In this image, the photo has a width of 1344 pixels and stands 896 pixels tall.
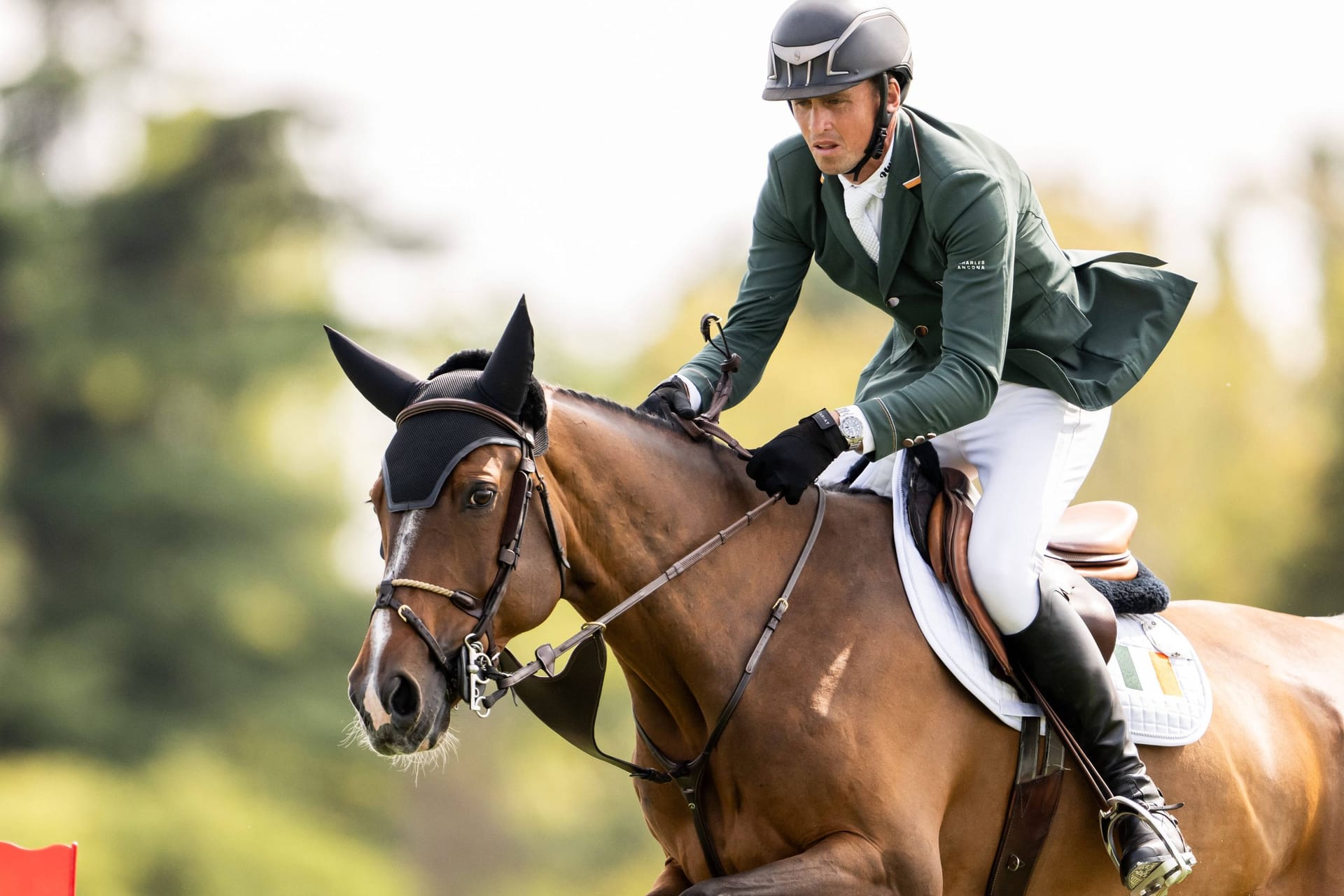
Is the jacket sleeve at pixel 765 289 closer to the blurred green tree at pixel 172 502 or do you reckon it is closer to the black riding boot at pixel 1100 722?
the black riding boot at pixel 1100 722

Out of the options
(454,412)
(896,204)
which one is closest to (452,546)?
(454,412)

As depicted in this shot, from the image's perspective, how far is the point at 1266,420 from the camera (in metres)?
28.2

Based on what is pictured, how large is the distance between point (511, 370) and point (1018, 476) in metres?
1.94

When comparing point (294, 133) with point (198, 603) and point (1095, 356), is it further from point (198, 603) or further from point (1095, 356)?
point (1095, 356)

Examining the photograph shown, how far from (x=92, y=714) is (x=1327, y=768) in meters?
21.0

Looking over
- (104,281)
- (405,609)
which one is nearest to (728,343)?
(405,609)

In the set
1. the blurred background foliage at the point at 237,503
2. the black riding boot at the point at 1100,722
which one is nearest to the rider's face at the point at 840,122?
the black riding boot at the point at 1100,722

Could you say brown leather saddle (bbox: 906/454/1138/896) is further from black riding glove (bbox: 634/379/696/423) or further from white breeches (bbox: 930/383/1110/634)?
black riding glove (bbox: 634/379/696/423)

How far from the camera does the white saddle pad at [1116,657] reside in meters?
5.14

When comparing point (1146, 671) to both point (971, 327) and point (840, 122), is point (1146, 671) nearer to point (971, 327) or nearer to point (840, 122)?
point (971, 327)

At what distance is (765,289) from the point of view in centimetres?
599

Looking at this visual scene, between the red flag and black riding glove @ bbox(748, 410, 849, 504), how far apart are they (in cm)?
249

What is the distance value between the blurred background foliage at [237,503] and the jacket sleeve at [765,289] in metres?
17.8

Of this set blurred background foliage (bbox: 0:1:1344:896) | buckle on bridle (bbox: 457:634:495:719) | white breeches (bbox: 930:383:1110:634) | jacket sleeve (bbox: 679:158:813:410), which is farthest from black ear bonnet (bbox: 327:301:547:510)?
blurred background foliage (bbox: 0:1:1344:896)
